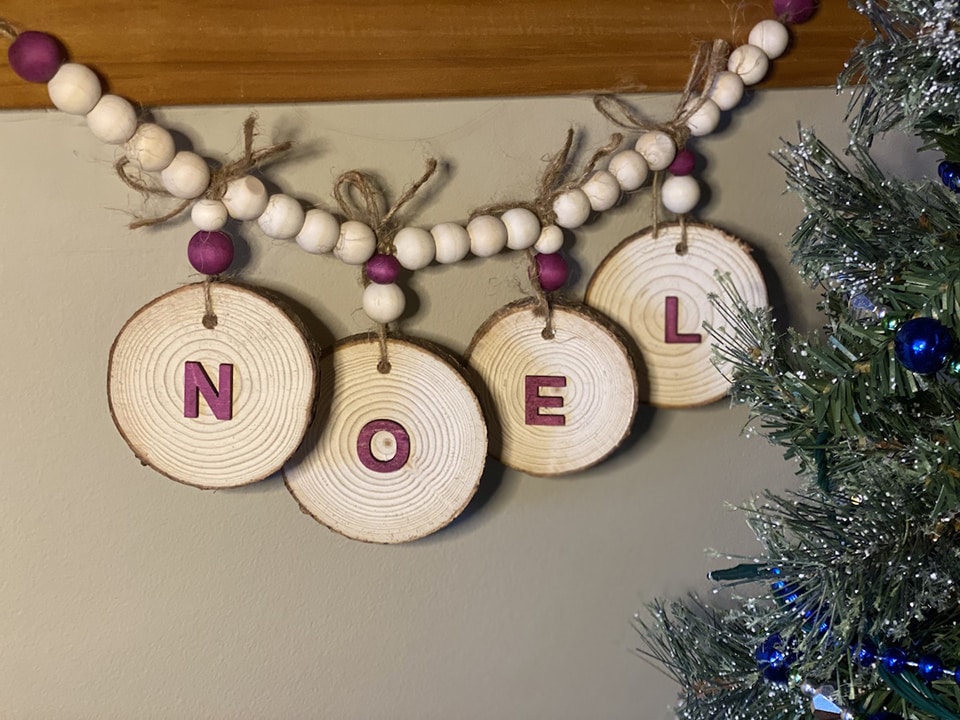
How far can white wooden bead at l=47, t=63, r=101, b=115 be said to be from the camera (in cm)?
73

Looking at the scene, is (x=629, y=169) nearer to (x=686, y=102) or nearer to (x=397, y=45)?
(x=686, y=102)

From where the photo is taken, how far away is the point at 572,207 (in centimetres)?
82

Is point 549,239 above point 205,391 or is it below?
above

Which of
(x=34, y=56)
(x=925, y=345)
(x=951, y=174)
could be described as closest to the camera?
(x=925, y=345)

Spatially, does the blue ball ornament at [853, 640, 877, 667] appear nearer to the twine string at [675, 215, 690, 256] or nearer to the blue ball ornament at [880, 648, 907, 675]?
the blue ball ornament at [880, 648, 907, 675]

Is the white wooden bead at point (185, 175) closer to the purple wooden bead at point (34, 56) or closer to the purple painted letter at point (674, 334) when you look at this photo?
the purple wooden bead at point (34, 56)

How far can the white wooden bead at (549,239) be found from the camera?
830mm

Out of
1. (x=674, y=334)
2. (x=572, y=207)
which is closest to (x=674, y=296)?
(x=674, y=334)

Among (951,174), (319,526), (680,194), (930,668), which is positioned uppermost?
(680,194)

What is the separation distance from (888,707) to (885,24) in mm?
481

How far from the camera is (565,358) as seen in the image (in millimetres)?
842

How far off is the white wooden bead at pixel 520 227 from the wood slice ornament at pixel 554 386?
0.19ft

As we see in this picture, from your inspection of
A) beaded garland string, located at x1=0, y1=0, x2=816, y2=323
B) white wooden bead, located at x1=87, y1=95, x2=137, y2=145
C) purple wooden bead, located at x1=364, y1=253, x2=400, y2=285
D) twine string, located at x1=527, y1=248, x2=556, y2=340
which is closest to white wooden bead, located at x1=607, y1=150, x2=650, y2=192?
beaded garland string, located at x1=0, y1=0, x2=816, y2=323

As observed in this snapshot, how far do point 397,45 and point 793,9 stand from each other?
0.37 metres
